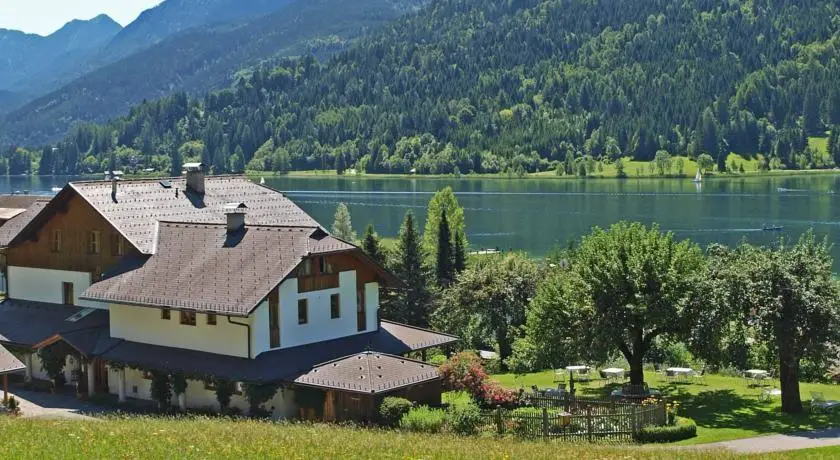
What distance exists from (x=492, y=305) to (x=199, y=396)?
23197mm

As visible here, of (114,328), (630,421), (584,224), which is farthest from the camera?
(584,224)

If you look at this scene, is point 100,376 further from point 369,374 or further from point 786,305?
point 786,305

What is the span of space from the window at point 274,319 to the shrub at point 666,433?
13932 millimetres

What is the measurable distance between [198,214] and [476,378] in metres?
17.7

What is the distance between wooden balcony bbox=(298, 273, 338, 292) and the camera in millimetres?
42219

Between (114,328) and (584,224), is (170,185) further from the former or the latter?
(584,224)

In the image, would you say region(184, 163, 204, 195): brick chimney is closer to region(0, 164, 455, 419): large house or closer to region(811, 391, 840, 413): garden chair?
region(0, 164, 455, 419): large house

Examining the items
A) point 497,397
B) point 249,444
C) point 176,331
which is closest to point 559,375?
point 497,397

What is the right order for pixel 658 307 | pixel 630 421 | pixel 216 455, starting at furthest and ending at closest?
pixel 658 307 → pixel 630 421 → pixel 216 455

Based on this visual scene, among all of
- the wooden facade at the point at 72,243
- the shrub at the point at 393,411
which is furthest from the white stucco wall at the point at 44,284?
the shrub at the point at 393,411

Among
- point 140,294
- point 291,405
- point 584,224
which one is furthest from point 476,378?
point 584,224

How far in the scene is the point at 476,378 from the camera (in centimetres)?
3972

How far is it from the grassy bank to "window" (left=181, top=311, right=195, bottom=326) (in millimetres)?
10010

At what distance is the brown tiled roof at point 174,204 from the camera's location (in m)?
48.2
